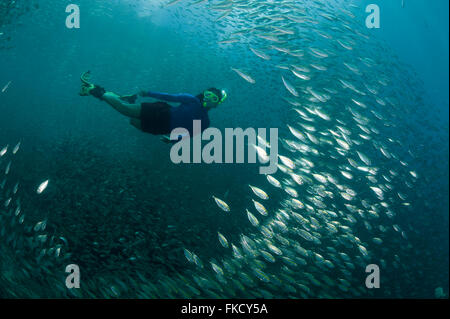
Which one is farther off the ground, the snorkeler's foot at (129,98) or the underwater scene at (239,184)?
the snorkeler's foot at (129,98)

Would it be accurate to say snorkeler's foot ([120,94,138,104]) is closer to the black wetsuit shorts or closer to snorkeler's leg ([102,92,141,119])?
snorkeler's leg ([102,92,141,119])

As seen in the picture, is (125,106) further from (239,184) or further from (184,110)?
(239,184)

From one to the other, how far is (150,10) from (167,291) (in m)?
35.7

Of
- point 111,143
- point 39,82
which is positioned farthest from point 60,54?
point 111,143

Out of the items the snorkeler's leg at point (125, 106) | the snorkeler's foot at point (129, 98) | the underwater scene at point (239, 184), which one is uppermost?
the snorkeler's foot at point (129, 98)

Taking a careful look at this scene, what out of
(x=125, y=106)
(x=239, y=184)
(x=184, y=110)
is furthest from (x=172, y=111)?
(x=239, y=184)

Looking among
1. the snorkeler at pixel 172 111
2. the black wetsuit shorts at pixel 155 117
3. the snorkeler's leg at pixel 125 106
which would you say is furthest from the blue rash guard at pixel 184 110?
the snorkeler's leg at pixel 125 106

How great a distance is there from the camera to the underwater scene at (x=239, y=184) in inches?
190

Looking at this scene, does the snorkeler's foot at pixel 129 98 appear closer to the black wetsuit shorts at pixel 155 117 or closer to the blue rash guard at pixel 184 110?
the black wetsuit shorts at pixel 155 117

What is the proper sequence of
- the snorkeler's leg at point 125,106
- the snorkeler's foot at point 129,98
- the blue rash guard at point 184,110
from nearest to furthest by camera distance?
the blue rash guard at point 184,110, the snorkeler's leg at point 125,106, the snorkeler's foot at point 129,98

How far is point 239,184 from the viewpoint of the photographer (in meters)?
11.5

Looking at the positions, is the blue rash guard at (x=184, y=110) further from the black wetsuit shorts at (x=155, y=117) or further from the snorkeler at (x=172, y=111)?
the black wetsuit shorts at (x=155, y=117)

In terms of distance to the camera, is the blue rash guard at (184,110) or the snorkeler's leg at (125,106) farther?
the snorkeler's leg at (125,106)

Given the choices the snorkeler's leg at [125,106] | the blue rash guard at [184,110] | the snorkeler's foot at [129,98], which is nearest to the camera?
the blue rash guard at [184,110]
